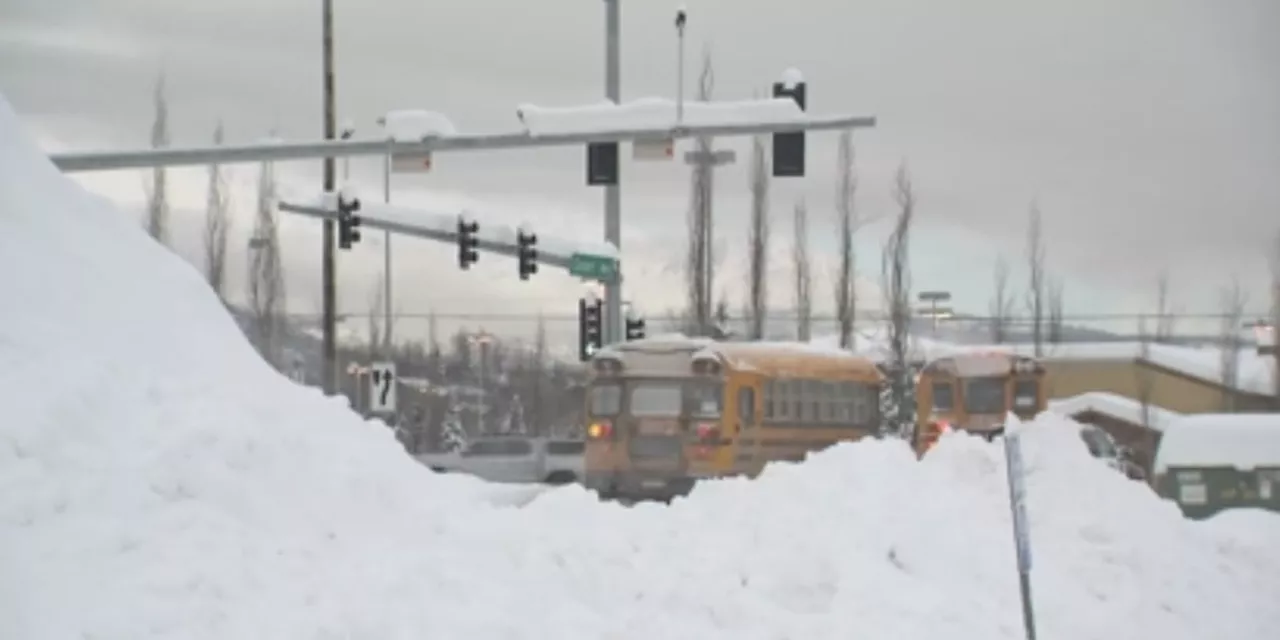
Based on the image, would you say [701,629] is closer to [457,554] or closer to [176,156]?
[457,554]

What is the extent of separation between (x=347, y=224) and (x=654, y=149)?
7.83m

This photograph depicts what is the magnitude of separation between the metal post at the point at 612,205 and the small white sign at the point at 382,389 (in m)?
5.53

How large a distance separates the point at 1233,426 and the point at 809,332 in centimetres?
3257

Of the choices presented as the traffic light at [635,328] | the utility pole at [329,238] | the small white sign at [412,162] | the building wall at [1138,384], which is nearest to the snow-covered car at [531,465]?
the traffic light at [635,328]

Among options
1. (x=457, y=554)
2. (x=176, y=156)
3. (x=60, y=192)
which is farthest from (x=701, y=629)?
(x=176, y=156)

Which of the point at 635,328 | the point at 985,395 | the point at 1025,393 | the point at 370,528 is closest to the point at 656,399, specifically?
the point at 635,328

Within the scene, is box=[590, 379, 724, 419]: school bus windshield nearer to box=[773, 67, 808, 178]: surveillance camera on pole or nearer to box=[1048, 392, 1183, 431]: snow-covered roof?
box=[773, 67, 808, 178]: surveillance camera on pole

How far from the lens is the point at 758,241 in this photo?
56.9 metres

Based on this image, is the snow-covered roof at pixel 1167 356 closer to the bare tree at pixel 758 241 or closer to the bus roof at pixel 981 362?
the bare tree at pixel 758 241

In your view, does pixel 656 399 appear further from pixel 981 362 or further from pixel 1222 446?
pixel 1222 446

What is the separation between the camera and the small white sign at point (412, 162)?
2589 cm

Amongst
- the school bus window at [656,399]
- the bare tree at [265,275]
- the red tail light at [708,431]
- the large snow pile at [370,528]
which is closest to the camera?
the large snow pile at [370,528]

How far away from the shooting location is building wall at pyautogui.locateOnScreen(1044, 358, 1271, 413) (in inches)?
2395

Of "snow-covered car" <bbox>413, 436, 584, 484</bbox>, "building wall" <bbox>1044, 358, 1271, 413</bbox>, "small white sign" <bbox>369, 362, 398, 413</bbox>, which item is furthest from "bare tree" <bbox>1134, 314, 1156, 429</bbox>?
"small white sign" <bbox>369, 362, 398, 413</bbox>
